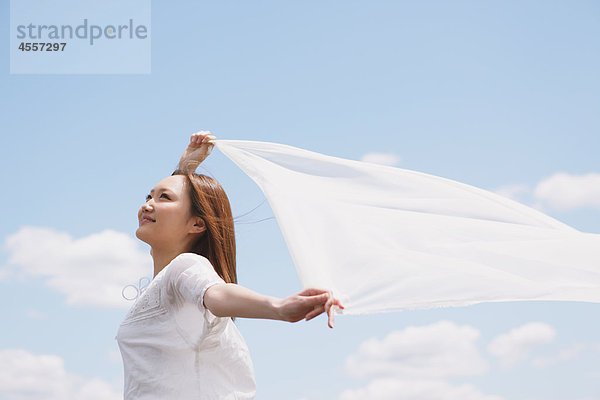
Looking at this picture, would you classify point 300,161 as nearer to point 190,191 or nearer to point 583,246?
point 190,191

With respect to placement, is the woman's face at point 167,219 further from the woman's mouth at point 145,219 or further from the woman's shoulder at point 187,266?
the woman's shoulder at point 187,266

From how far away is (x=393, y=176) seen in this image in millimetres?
3336

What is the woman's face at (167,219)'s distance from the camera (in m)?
3.09

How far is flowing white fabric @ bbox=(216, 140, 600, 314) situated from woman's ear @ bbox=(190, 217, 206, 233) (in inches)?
13.7

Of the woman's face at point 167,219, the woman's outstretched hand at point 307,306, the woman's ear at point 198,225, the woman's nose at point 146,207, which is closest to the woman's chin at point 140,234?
the woman's face at point 167,219

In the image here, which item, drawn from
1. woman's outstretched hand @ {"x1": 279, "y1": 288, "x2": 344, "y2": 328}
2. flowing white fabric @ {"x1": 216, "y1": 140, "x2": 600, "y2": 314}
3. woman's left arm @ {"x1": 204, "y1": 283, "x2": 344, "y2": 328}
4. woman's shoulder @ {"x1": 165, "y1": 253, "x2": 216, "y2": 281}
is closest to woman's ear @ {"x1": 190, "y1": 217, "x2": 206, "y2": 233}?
flowing white fabric @ {"x1": 216, "y1": 140, "x2": 600, "y2": 314}

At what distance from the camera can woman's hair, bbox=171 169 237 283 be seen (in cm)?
314

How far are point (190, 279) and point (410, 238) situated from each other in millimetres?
1029

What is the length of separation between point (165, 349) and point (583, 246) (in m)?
2.01

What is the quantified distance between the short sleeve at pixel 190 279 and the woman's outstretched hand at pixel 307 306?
1.71 ft

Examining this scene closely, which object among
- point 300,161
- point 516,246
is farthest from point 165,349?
point 516,246

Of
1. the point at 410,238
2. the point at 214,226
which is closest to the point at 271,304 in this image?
the point at 410,238

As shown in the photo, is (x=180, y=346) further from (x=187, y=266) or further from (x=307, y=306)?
(x=307, y=306)

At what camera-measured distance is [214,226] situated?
317 cm
